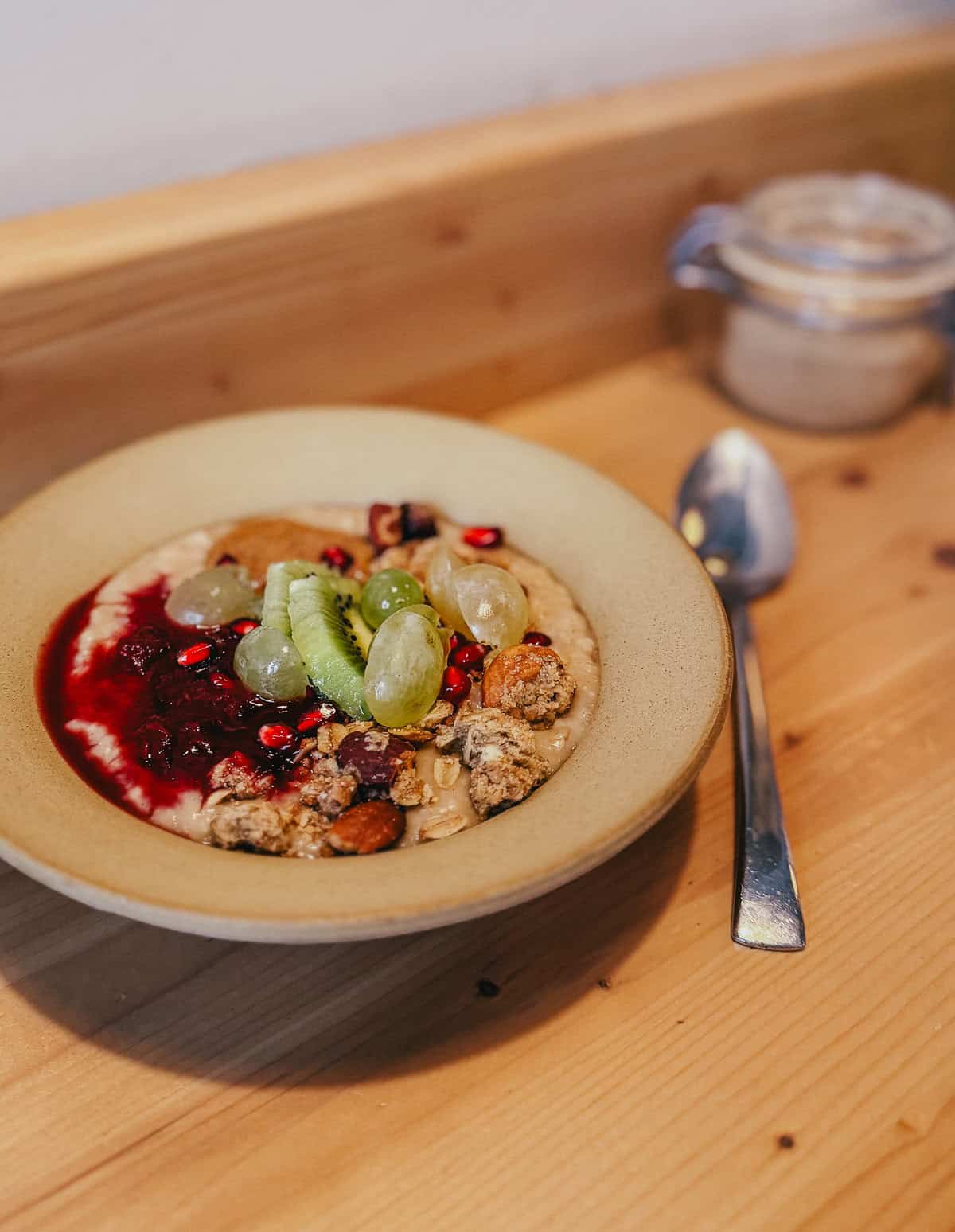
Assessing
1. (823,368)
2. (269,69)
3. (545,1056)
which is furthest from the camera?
(823,368)

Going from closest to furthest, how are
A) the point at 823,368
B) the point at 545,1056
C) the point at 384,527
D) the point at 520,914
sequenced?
1. the point at 545,1056
2. the point at 520,914
3. the point at 384,527
4. the point at 823,368

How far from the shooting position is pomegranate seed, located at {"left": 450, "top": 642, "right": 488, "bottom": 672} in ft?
3.21

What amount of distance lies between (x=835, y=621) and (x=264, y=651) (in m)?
0.65

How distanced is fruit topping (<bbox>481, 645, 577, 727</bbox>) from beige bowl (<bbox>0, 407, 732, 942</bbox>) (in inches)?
1.5

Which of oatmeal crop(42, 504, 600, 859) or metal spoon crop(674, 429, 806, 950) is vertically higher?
oatmeal crop(42, 504, 600, 859)

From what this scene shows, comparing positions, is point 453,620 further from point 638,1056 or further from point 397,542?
point 638,1056

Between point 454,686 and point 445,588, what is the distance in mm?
107

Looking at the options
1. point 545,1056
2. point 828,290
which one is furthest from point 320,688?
point 828,290

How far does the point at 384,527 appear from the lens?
3.68ft

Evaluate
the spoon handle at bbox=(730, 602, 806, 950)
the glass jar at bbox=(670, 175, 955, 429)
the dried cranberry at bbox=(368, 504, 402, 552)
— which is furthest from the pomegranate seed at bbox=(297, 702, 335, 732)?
the glass jar at bbox=(670, 175, 955, 429)

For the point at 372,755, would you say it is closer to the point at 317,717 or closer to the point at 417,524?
the point at 317,717

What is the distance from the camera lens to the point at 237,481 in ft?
3.82

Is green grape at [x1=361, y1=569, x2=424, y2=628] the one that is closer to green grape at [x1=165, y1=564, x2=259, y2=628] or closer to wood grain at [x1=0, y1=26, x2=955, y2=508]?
green grape at [x1=165, y1=564, x2=259, y2=628]

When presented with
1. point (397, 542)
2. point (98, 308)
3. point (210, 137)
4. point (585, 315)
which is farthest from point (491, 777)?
point (585, 315)
